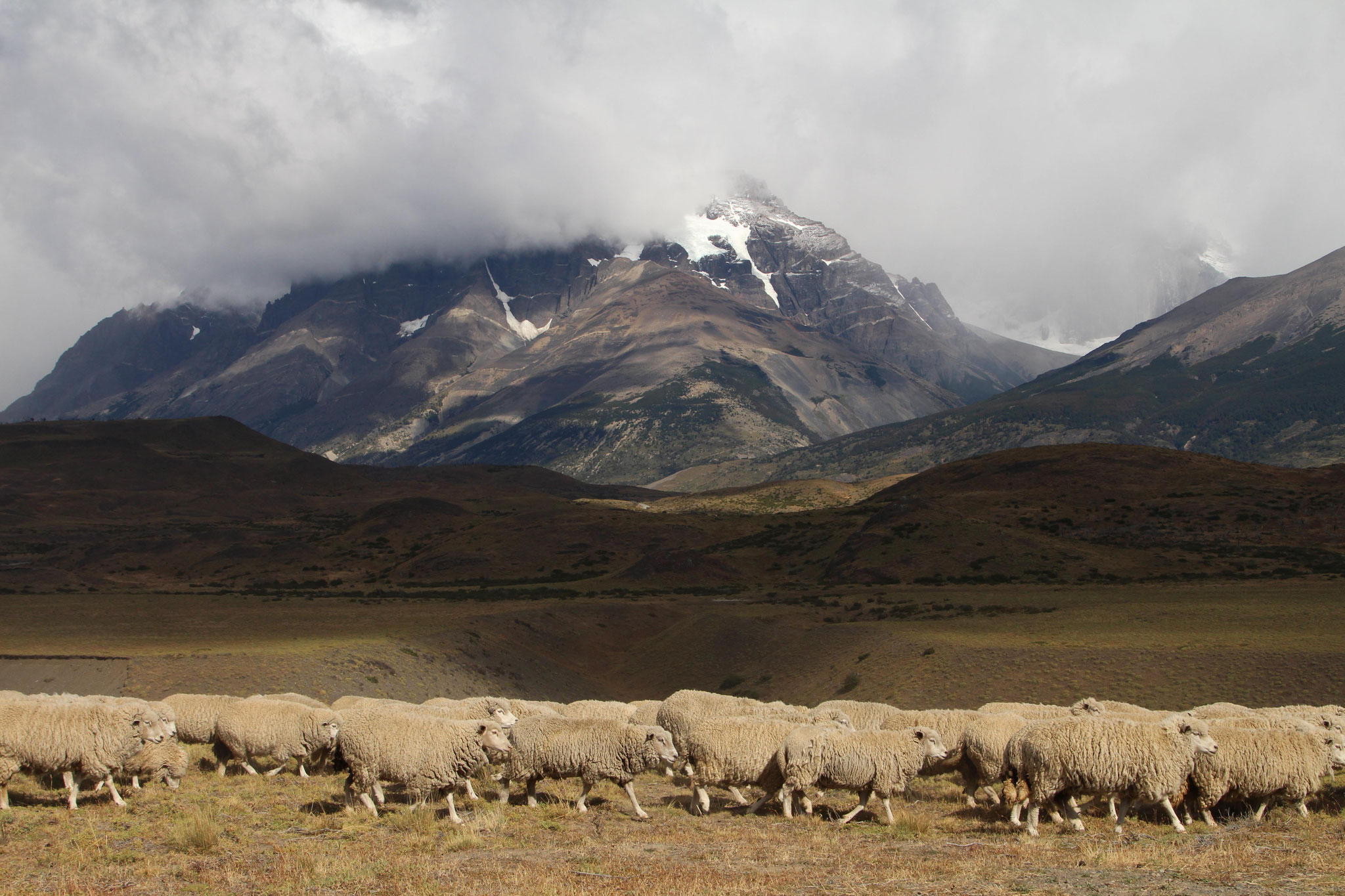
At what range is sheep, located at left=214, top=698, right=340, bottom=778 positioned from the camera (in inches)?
956

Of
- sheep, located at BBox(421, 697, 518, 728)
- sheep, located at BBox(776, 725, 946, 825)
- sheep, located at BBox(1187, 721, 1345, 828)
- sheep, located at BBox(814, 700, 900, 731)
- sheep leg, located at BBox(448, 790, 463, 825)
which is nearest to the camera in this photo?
sheep leg, located at BBox(448, 790, 463, 825)

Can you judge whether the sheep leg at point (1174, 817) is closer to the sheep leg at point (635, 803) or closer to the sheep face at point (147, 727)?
the sheep leg at point (635, 803)

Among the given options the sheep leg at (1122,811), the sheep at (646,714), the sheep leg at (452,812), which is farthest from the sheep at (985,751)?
the sheep leg at (452,812)

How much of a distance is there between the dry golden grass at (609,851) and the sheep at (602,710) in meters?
5.80

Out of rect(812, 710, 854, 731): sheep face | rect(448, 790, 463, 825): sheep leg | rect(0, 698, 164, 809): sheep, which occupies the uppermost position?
rect(0, 698, 164, 809): sheep

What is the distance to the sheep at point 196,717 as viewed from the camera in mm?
26719

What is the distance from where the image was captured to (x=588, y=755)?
69.0ft

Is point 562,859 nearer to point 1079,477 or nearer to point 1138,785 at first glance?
point 1138,785

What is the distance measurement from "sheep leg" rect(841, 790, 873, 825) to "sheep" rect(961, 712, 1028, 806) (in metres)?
2.93

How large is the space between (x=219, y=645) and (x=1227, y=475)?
9555 cm

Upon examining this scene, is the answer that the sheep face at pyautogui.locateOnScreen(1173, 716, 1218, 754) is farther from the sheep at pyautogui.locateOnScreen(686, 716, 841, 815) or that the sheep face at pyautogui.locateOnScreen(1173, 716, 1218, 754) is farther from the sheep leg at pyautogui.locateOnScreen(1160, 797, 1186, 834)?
the sheep at pyautogui.locateOnScreen(686, 716, 841, 815)

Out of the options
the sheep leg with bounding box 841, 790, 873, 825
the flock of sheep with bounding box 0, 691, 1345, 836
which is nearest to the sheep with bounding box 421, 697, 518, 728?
the flock of sheep with bounding box 0, 691, 1345, 836

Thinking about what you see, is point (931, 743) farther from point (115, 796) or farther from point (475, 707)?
point (115, 796)

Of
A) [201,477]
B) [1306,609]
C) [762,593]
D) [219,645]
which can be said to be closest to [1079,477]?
[762,593]
